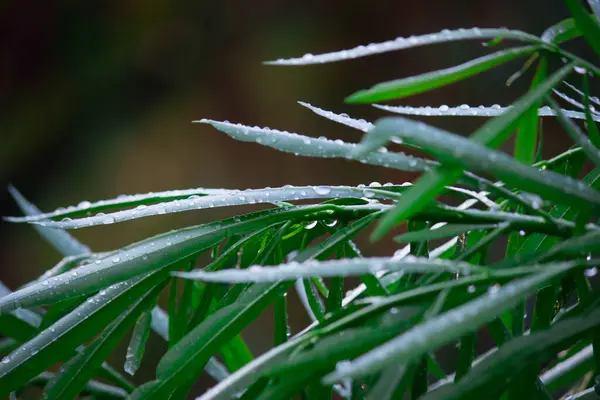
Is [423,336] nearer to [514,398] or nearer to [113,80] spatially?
[514,398]

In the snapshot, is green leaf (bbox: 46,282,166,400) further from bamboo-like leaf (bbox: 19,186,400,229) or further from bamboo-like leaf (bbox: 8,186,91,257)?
bamboo-like leaf (bbox: 8,186,91,257)

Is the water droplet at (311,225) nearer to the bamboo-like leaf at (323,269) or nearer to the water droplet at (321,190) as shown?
the water droplet at (321,190)

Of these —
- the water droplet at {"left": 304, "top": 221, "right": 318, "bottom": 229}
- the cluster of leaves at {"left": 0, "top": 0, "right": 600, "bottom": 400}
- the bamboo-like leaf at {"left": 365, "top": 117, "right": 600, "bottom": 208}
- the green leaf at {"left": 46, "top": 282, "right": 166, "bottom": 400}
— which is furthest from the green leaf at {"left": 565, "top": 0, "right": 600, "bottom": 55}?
the green leaf at {"left": 46, "top": 282, "right": 166, "bottom": 400}

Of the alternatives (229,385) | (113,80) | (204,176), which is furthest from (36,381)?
(113,80)

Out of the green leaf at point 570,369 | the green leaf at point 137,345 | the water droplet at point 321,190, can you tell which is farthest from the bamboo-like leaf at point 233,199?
the green leaf at point 570,369

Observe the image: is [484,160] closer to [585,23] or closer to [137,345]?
[585,23]

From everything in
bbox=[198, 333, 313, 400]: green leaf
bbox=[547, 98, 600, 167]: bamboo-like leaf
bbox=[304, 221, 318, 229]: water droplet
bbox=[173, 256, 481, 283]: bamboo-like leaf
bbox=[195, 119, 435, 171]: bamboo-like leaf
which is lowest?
bbox=[198, 333, 313, 400]: green leaf
